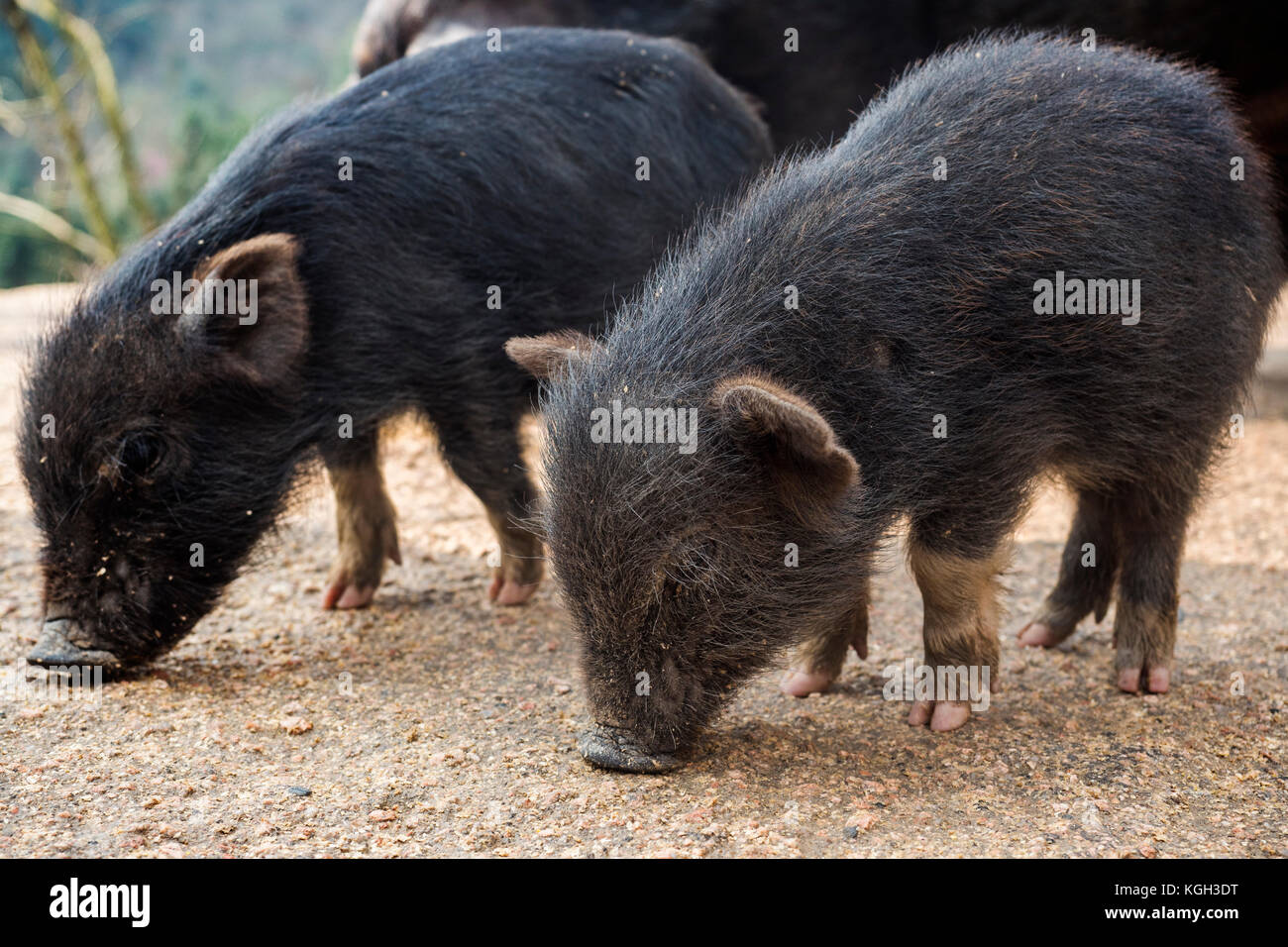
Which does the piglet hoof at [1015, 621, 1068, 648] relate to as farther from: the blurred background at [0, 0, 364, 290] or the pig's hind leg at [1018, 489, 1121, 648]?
the blurred background at [0, 0, 364, 290]

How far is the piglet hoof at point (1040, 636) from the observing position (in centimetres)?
521

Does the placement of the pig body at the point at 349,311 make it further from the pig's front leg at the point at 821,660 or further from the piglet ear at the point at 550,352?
the pig's front leg at the point at 821,660

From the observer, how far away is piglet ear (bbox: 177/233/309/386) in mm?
4695

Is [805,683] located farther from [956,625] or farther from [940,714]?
[956,625]

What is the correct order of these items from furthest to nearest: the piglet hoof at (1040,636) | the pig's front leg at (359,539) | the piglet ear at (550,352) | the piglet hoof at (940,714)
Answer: the pig's front leg at (359,539), the piglet hoof at (1040,636), the piglet hoof at (940,714), the piglet ear at (550,352)

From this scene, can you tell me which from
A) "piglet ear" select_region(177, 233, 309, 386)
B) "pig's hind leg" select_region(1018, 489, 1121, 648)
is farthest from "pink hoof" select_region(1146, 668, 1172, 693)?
"piglet ear" select_region(177, 233, 309, 386)

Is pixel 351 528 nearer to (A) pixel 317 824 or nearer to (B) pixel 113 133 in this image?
(A) pixel 317 824

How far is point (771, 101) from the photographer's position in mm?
8742

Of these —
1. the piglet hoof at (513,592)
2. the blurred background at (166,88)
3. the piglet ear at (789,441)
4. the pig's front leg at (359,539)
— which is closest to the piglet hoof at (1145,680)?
the piglet ear at (789,441)

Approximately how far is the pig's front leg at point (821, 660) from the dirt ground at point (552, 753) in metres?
0.07

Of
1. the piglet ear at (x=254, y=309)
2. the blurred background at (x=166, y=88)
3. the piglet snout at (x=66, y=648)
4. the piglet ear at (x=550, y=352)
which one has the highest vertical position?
the blurred background at (x=166, y=88)

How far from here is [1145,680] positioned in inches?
186

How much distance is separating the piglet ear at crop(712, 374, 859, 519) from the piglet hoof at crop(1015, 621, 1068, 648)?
1925 millimetres

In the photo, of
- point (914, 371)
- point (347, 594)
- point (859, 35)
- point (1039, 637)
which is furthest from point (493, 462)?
point (859, 35)
